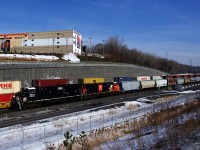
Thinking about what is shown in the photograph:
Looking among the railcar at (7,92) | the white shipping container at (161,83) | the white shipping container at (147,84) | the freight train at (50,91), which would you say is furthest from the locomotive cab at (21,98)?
the white shipping container at (161,83)

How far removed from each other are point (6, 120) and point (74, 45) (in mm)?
98101

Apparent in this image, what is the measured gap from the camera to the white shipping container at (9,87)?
44.5 m

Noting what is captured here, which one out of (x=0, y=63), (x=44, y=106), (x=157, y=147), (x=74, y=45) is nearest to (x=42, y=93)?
(x=44, y=106)

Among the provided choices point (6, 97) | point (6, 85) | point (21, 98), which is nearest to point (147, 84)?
point (21, 98)

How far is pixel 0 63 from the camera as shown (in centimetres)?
6134

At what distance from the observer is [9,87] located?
150 ft

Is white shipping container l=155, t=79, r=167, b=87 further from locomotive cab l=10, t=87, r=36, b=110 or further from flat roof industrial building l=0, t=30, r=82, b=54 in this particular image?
locomotive cab l=10, t=87, r=36, b=110

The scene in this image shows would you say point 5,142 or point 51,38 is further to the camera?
point 51,38

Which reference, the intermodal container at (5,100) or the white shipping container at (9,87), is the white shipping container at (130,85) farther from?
the intermodal container at (5,100)

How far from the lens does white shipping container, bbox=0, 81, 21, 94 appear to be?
4447 centimetres

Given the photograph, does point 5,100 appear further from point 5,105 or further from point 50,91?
point 50,91

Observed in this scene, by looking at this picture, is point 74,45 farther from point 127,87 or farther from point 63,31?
point 127,87

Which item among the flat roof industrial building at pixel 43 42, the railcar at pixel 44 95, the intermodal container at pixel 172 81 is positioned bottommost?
the railcar at pixel 44 95

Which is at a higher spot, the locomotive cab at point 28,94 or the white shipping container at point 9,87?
the white shipping container at point 9,87
